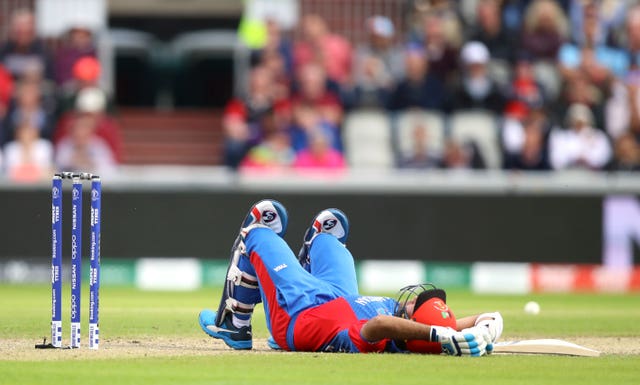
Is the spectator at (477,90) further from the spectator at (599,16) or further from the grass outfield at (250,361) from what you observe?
the grass outfield at (250,361)

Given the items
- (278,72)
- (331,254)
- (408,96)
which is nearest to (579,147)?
(408,96)

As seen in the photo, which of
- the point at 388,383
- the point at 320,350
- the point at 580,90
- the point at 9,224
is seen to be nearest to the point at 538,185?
the point at 580,90

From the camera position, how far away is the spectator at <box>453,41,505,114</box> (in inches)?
685

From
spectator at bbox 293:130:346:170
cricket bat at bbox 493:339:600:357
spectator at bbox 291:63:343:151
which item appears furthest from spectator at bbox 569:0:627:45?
cricket bat at bbox 493:339:600:357

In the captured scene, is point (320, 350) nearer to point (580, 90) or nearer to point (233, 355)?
point (233, 355)

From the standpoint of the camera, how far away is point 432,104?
1733 cm

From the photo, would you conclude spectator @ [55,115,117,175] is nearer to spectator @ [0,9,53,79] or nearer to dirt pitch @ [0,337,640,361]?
spectator @ [0,9,53,79]

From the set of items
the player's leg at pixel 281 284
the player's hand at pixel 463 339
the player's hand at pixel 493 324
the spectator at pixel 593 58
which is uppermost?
the spectator at pixel 593 58

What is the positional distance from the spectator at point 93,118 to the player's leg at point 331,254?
8657mm

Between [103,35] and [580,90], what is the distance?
6320 mm

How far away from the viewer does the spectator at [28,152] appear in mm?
16344

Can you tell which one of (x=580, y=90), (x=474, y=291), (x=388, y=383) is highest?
(x=580, y=90)

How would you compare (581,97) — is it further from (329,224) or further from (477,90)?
(329,224)

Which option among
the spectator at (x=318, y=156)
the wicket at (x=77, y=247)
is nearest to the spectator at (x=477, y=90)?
the spectator at (x=318, y=156)
